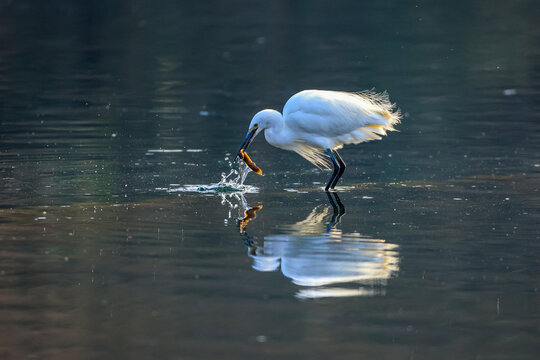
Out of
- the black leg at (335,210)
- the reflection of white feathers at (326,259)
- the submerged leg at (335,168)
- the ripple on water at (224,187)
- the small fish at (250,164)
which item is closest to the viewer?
the reflection of white feathers at (326,259)

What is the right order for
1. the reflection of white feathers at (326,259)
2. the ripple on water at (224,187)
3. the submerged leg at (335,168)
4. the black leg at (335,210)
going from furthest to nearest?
the submerged leg at (335,168), the ripple on water at (224,187), the black leg at (335,210), the reflection of white feathers at (326,259)

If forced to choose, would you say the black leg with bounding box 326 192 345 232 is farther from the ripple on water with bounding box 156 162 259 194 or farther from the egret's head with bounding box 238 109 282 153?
the egret's head with bounding box 238 109 282 153

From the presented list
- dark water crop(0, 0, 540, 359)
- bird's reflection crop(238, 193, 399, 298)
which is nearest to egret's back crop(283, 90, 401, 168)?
dark water crop(0, 0, 540, 359)

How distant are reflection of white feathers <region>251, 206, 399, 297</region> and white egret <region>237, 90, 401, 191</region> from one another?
2664 mm

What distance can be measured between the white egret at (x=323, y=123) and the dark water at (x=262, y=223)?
48 cm

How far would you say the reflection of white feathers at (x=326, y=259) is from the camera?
7395 millimetres

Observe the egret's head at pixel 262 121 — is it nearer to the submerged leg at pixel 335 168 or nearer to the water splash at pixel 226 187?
the water splash at pixel 226 187

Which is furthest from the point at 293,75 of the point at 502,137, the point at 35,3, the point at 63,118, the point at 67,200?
the point at 35,3

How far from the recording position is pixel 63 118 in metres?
17.3

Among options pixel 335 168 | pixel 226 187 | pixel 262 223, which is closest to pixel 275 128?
pixel 335 168

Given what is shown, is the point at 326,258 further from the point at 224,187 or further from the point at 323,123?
the point at 323,123

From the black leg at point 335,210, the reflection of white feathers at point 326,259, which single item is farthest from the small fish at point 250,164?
the reflection of white feathers at point 326,259

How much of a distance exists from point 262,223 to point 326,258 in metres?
1.73

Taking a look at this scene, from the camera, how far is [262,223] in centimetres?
962
